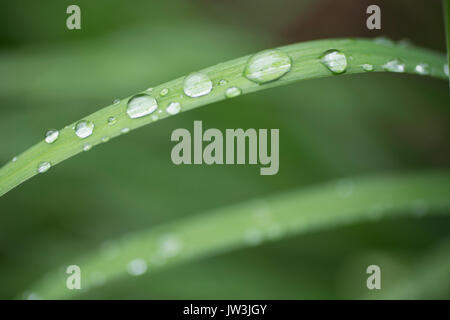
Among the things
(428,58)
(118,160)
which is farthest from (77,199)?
(428,58)

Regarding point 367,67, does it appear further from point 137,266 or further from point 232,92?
point 137,266

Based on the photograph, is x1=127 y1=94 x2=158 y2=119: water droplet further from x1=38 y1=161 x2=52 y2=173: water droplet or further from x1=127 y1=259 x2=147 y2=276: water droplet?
x1=127 y1=259 x2=147 y2=276: water droplet

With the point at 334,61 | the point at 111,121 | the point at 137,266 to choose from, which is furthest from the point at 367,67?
the point at 137,266

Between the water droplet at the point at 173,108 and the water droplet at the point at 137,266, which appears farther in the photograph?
the water droplet at the point at 137,266

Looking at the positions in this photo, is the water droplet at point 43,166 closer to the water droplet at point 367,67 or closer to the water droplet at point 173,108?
the water droplet at point 173,108

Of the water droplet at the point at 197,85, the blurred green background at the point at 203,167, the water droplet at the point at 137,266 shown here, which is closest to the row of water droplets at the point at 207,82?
the water droplet at the point at 197,85
